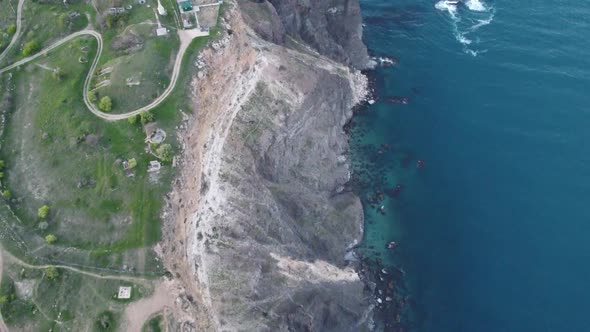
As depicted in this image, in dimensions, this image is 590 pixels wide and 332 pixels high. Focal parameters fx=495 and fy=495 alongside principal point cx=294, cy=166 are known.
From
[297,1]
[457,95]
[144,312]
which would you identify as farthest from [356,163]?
[144,312]

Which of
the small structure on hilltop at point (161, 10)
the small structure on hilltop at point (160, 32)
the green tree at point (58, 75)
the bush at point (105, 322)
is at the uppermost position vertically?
the small structure on hilltop at point (161, 10)

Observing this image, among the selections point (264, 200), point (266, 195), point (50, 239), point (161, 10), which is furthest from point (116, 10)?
point (264, 200)

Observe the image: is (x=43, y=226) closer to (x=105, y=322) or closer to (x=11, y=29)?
(x=105, y=322)

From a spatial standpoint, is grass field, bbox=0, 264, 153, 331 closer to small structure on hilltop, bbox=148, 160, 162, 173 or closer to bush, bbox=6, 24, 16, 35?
small structure on hilltop, bbox=148, 160, 162, 173

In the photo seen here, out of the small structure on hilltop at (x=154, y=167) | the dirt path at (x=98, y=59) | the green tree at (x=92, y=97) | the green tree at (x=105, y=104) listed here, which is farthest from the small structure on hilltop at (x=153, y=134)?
the green tree at (x=92, y=97)

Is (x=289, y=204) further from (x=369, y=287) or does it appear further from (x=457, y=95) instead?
(x=457, y=95)

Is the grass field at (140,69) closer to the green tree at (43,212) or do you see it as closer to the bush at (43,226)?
the green tree at (43,212)
